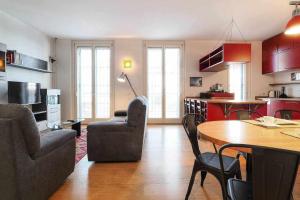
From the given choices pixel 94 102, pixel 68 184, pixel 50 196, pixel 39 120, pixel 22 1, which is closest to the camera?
pixel 50 196

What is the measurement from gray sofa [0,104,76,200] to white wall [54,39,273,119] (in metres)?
4.93

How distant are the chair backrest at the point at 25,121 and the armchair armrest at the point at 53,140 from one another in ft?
0.39

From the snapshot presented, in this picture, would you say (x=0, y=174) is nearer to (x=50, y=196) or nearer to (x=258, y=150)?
(x=50, y=196)

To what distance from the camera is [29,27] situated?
5426mm

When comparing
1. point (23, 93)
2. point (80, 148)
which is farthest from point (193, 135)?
point (23, 93)

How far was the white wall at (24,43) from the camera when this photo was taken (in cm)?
463

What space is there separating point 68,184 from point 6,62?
3.37m

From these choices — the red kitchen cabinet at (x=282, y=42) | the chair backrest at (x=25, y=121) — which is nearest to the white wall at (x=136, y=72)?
the red kitchen cabinet at (x=282, y=42)

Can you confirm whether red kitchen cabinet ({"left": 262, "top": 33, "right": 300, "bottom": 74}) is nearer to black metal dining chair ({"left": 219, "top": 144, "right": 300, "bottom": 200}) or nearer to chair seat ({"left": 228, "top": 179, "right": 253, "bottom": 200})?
chair seat ({"left": 228, "top": 179, "right": 253, "bottom": 200})

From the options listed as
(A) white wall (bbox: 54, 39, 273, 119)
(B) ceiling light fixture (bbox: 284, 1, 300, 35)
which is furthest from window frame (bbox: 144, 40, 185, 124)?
(B) ceiling light fixture (bbox: 284, 1, 300, 35)

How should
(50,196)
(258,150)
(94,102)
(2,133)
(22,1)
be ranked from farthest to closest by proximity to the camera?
(94,102), (22,1), (50,196), (2,133), (258,150)

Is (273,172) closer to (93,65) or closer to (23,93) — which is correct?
(23,93)

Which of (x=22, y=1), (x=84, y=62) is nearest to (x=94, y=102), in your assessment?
(x=84, y=62)

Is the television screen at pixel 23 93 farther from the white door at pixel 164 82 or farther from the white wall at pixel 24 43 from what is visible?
the white door at pixel 164 82
